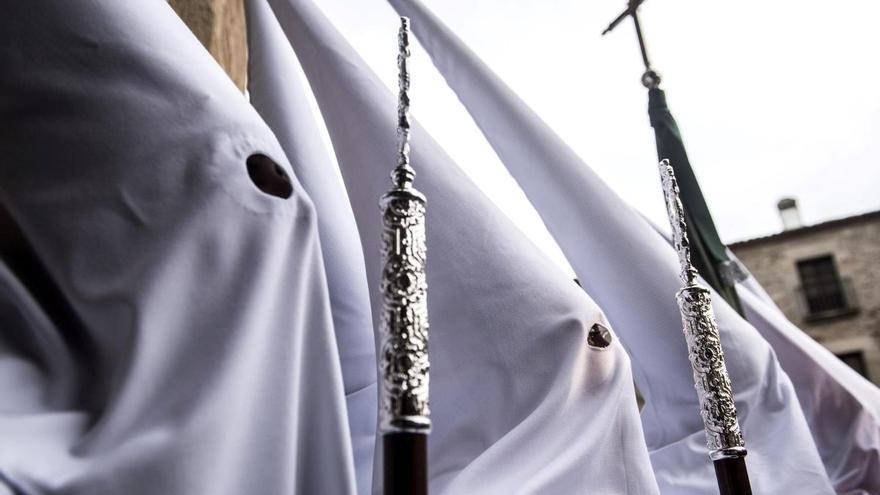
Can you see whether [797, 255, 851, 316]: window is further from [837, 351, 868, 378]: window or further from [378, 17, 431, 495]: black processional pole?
[378, 17, 431, 495]: black processional pole

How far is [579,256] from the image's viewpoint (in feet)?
5.47

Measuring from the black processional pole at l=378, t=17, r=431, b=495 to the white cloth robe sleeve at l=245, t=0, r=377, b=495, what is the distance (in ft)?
1.48

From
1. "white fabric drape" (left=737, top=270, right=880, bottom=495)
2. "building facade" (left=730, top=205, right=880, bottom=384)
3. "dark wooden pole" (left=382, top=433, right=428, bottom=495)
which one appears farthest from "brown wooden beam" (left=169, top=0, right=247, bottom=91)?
"building facade" (left=730, top=205, right=880, bottom=384)

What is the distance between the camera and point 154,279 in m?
0.61

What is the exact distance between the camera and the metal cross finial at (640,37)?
93.7 inches

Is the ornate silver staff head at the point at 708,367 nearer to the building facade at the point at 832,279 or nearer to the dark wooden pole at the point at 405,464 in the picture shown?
the dark wooden pole at the point at 405,464

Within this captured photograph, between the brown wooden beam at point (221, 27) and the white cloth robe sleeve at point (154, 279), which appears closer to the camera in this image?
the white cloth robe sleeve at point (154, 279)

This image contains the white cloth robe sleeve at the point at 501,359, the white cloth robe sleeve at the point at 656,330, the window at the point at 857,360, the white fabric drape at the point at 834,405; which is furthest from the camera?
the window at the point at 857,360

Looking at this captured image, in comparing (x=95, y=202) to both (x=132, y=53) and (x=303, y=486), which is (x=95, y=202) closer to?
(x=132, y=53)

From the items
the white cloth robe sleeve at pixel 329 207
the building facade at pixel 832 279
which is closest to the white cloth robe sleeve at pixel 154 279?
the white cloth robe sleeve at pixel 329 207

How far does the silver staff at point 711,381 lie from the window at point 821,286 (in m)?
9.96

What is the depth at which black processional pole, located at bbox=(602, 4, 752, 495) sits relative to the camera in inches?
34.0

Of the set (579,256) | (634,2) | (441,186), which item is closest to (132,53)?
(441,186)

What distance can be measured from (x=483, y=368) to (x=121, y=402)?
2.11 feet
